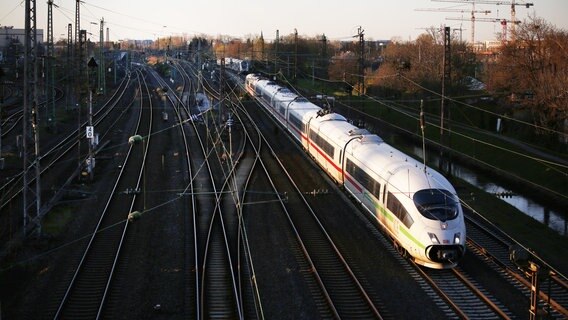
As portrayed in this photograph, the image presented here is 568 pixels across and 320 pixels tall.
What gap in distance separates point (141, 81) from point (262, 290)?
72.8 metres

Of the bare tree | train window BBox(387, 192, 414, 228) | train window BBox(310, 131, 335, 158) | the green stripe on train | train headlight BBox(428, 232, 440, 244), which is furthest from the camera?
the bare tree

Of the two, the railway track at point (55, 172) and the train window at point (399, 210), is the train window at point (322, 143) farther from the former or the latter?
the railway track at point (55, 172)

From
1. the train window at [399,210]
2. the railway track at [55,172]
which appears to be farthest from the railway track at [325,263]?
the railway track at [55,172]

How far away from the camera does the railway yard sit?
13.9 meters

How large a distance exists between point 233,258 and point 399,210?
15.5 ft

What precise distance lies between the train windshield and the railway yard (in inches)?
62.8

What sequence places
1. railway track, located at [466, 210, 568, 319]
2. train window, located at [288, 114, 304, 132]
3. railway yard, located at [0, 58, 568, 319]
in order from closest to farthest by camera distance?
railway track, located at [466, 210, 568, 319] → railway yard, located at [0, 58, 568, 319] → train window, located at [288, 114, 304, 132]

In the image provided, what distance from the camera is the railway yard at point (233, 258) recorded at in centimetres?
1388

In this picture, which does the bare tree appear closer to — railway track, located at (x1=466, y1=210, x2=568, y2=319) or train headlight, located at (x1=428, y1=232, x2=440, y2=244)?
railway track, located at (x1=466, y1=210, x2=568, y2=319)

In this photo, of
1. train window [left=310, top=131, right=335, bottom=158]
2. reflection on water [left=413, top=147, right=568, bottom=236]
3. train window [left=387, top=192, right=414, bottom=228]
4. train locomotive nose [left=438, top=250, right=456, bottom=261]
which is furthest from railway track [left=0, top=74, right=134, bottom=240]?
reflection on water [left=413, top=147, right=568, bottom=236]

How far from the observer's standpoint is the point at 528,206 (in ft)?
94.1

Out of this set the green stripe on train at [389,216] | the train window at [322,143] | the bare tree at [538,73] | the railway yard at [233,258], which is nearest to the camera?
the railway yard at [233,258]

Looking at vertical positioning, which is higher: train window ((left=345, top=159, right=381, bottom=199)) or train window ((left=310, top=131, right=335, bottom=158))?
train window ((left=310, top=131, right=335, bottom=158))

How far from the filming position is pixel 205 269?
16172mm
